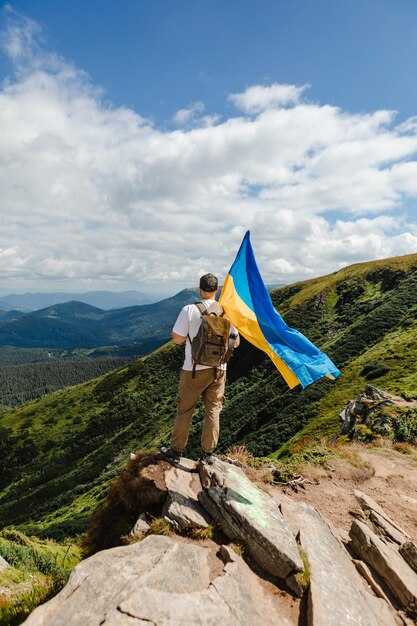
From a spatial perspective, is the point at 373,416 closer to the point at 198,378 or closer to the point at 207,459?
the point at 207,459

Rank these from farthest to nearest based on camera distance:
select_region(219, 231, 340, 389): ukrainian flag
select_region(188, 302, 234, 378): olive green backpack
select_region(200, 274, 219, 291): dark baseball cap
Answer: select_region(219, 231, 340, 389): ukrainian flag < select_region(200, 274, 219, 291): dark baseball cap < select_region(188, 302, 234, 378): olive green backpack

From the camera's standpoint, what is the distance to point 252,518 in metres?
6.79

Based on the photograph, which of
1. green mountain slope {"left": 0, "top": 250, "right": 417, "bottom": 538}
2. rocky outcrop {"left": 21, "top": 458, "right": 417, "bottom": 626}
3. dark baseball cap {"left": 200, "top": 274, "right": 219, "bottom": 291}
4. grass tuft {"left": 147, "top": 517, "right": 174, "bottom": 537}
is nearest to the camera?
rocky outcrop {"left": 21, "top": 458, "right": 417, "bottom": 626}

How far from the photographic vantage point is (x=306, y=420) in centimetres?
3978

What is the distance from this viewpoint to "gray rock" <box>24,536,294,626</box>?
4.35 meters

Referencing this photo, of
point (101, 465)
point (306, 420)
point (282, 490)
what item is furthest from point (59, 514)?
point (282, 490)

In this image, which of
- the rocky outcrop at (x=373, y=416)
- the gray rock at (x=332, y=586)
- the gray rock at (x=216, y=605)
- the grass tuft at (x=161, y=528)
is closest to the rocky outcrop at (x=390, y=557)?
the gray rock at (x=332, y=586)

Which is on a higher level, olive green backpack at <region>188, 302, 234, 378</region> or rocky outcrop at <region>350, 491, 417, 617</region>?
olive green backpack at <region>188, 302, 234, 378</region>

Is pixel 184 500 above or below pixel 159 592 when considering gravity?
below

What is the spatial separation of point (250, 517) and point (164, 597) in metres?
2.53

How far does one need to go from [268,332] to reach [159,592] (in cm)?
618

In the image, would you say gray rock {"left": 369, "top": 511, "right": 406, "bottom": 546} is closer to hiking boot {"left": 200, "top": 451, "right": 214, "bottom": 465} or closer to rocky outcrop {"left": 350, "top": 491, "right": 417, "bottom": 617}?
rocky outcrop {"left": 350, "top": 491, "right": 417, "bottom": 617}

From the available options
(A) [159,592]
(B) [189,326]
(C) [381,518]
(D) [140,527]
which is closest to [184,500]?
(D) [140,527]

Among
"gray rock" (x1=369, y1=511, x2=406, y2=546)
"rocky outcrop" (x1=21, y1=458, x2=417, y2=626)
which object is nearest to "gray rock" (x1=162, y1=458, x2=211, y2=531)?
"rocky outcrop" (x1=21, y1=458, x2=417, y2=626)
